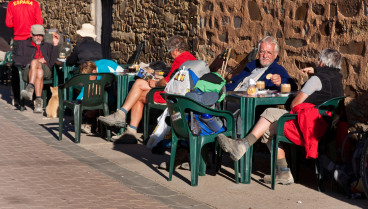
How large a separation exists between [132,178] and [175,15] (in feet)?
14.0

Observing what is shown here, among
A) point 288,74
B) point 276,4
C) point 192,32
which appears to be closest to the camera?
point 288,74

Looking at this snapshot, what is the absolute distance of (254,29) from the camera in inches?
330

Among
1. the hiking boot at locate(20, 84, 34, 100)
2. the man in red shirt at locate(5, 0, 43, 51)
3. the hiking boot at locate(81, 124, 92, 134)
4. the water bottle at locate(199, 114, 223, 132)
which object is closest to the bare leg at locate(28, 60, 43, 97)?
the hiking boot at locate(20, 84, 34, 100)

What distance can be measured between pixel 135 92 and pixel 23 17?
577cm

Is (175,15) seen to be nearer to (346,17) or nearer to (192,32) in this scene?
(192,32)

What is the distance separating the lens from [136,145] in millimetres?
8453

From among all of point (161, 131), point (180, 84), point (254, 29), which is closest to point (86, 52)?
point (254, 29)

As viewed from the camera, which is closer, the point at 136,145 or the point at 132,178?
the point at 132,178

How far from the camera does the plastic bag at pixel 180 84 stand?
21.5ft

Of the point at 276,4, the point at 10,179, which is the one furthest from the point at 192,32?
the point at 10,179

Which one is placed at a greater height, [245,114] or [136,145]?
[245,114]

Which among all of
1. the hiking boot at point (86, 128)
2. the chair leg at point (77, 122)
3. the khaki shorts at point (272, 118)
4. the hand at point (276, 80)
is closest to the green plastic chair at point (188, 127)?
the khaki shorts at point (272, 118)

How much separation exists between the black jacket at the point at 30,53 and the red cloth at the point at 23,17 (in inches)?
78.7

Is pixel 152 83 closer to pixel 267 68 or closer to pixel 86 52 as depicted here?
pixel 267 68
